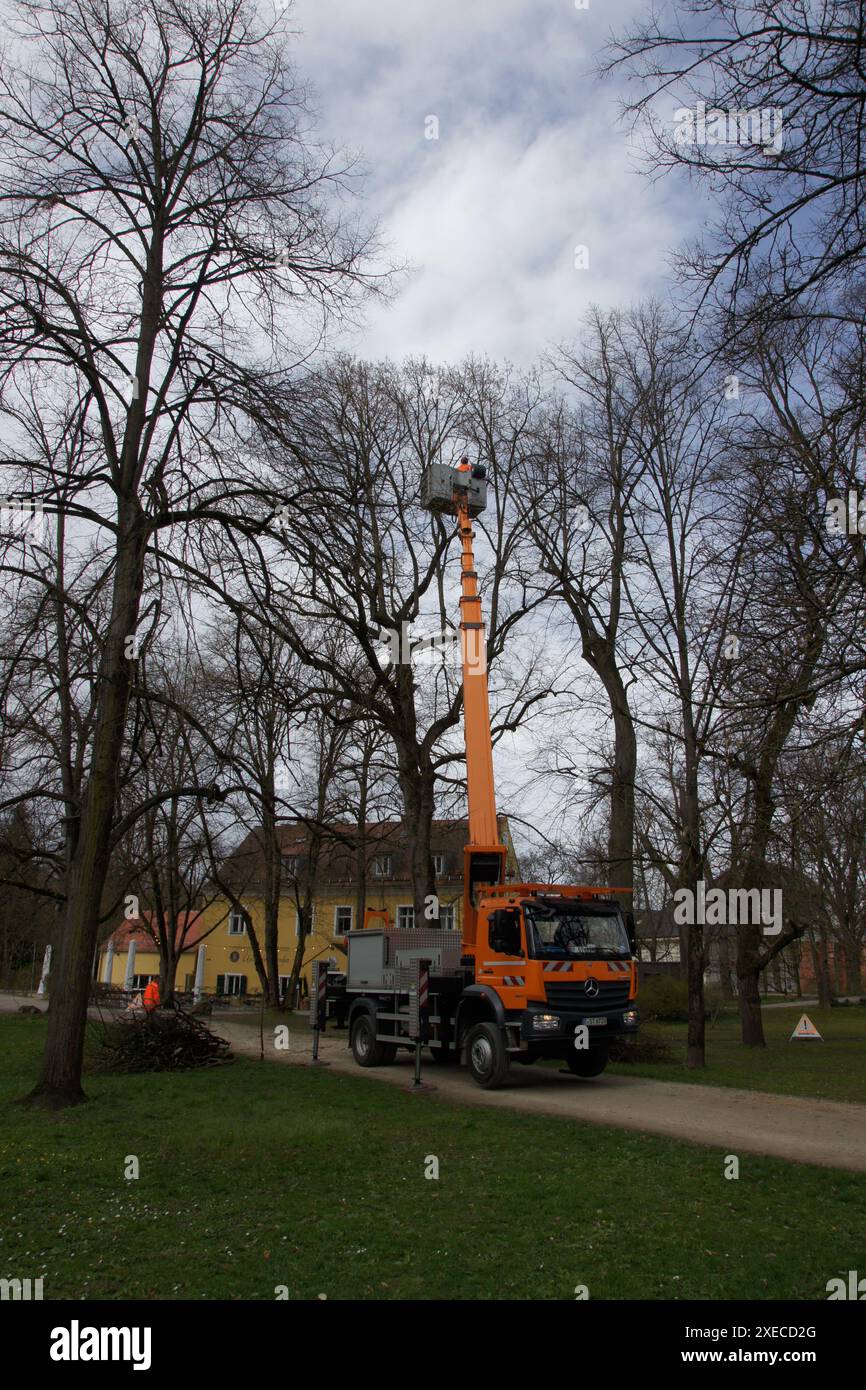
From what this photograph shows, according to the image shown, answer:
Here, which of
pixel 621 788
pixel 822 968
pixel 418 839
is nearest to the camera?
pixel 621 788

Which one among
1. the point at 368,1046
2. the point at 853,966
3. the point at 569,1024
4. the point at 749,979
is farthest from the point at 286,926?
the point at 569,1024

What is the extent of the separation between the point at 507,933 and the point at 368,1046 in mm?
5056

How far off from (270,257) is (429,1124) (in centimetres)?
981

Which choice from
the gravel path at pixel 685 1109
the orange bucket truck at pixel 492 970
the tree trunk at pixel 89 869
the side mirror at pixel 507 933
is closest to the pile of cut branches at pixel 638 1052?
the gravel path at pixel 685 1109

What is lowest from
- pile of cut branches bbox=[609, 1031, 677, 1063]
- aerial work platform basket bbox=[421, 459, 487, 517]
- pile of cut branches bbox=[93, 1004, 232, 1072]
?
pile of cut branches bbox=[609, 1031, 677, 1063]

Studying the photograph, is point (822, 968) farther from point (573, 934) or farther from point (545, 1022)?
point (545, 1022)

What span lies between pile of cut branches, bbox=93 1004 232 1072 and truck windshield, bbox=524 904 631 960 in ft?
22.4

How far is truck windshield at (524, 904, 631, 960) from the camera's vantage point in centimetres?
1345

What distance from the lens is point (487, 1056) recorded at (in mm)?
13766

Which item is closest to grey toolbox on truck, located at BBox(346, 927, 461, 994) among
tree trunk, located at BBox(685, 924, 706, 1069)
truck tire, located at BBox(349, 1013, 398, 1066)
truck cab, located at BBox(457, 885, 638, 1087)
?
truck tire, located at BBox(349, 1013, 398, 1066)

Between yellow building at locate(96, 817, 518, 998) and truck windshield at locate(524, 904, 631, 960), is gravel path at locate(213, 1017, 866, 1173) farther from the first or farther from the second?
yellow building at locate(96, 817, 518, 998)

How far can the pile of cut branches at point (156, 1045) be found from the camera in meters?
15.7

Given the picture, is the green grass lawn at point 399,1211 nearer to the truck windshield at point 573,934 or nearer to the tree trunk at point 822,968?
the truck windshield at point 573,934

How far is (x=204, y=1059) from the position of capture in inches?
648
